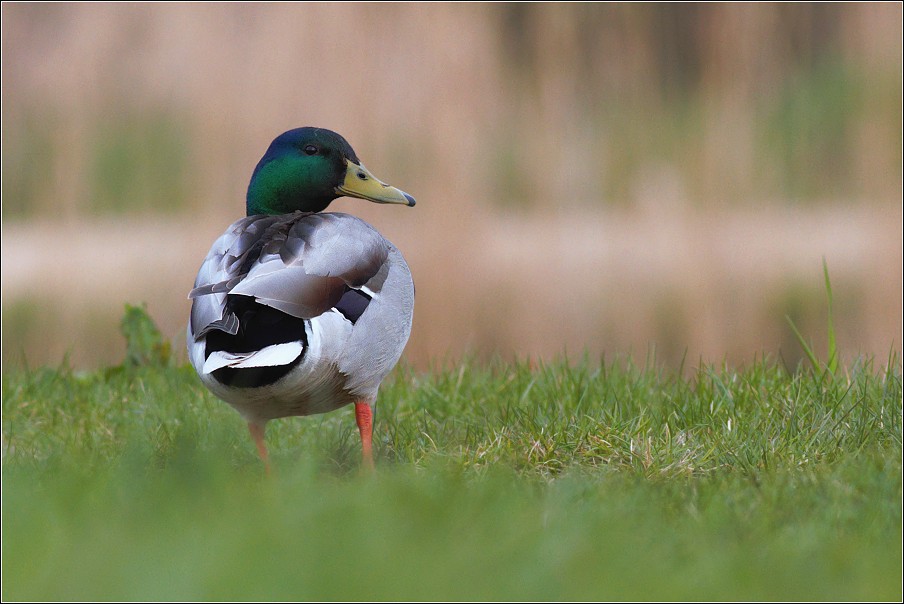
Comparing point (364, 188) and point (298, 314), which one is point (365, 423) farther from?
point (364, 188)

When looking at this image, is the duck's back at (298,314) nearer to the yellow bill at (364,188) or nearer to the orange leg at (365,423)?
the orange leg at (365,423)

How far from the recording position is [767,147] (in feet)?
23.7

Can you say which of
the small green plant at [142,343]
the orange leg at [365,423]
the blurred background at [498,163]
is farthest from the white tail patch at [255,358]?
the blurred background at [498,163]

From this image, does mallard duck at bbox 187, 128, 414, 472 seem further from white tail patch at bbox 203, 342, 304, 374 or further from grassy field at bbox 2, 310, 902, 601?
grassy field at bbox 2, 310, 902, 601

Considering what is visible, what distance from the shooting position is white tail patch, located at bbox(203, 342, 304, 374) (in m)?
2.89

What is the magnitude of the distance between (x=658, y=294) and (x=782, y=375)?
266 centimetres

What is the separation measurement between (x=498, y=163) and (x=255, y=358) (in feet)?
13.8

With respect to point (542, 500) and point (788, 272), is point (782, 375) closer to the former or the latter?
point (542, 500)

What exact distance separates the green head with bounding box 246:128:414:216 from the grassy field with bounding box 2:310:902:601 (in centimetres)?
72

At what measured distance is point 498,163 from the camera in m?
6.95

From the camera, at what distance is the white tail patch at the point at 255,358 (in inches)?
114

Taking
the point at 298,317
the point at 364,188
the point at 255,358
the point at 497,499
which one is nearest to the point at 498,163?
the point at 364,188

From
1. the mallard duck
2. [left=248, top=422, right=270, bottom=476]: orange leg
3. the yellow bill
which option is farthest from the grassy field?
the yellow bill

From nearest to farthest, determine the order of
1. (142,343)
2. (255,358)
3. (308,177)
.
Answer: (255,358), (308,177), (142,343)
